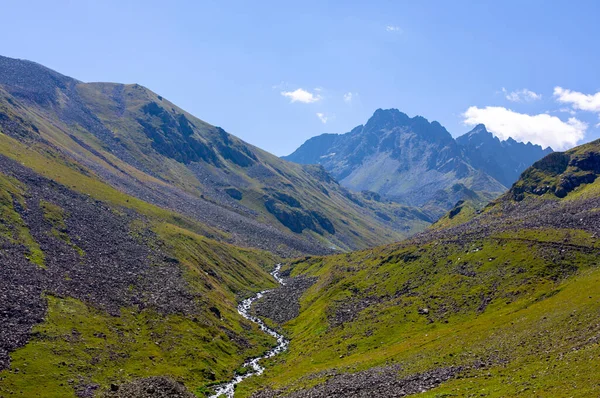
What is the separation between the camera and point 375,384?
219ft

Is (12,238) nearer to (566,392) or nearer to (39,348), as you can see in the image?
(39,348)

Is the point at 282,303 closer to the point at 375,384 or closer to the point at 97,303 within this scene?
the point at 97,303

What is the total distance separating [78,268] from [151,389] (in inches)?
2227

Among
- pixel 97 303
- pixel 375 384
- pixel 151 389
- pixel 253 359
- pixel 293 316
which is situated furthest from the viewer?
pixel 293 316

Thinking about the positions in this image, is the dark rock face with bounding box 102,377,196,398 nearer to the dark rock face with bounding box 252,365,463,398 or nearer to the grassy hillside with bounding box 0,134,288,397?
A: the grassy hillside with bounding box 0,134,288,397

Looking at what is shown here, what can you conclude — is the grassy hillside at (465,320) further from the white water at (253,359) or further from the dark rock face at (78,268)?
the dark rock face at (78,268)

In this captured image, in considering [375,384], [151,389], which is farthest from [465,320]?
[151,389]

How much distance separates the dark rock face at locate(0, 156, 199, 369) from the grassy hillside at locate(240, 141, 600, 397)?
38420mm

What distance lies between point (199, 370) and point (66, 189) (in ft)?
401

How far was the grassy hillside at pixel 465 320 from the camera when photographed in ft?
188

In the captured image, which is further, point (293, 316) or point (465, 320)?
point (293, 316)

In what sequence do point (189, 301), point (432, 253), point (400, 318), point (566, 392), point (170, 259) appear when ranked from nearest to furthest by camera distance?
point (566, 392)
point (400, 318)
point (189, 301)
point (432, 253)
point (170, 259)

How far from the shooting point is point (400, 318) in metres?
105

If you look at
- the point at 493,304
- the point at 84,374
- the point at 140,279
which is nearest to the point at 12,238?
the point at 140,279
